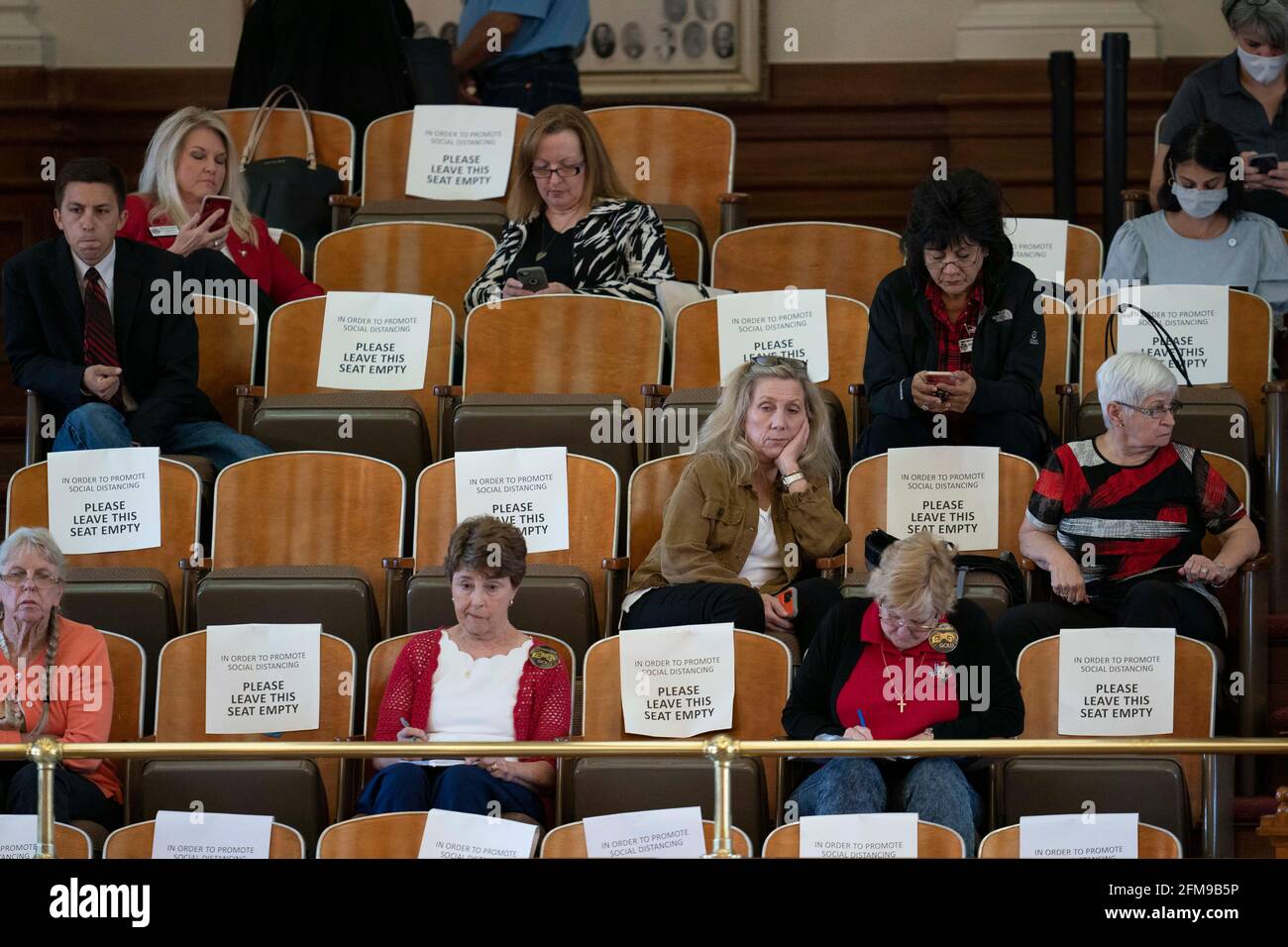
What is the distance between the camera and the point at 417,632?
4.21 meters

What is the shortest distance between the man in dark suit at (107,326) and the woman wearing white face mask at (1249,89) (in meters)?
2.64

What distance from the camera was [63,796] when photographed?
393 centimetres

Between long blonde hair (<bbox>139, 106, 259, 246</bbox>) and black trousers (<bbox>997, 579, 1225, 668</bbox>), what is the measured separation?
7.74 ft

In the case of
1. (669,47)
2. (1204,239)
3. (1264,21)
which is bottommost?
(1204,239)

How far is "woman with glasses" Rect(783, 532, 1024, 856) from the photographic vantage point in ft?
12.4

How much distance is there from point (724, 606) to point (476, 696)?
1.69 ft

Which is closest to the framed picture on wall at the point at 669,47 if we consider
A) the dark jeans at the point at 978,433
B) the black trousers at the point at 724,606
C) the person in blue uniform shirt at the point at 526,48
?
the person in blue uniform shirt at the point at 526,48

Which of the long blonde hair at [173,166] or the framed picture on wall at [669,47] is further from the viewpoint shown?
the framed picture on wall at [669,47]

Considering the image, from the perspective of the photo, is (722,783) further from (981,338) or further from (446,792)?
(981,338)

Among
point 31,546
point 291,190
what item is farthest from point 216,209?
point 31,546

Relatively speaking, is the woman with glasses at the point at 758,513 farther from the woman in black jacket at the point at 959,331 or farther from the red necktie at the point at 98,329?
the red necktie at the point at 98,329

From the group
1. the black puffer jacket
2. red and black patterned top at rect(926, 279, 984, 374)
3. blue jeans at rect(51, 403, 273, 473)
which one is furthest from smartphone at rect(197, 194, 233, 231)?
red and black patterned top at rect(926, 279, 984, 374)

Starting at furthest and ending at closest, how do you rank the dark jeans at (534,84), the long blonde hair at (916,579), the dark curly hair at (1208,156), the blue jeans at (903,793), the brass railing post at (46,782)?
the dark jeans at (534,84) < the dark curly hair at (1208,156) < the long blonde hair at (916,579) < the blue jeans at (903,793) < the brass railing post at (46,782)

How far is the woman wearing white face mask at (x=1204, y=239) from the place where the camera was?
207 inches
